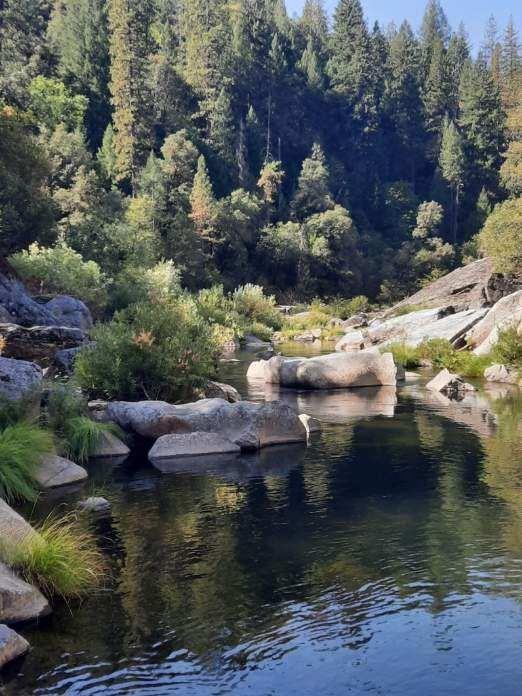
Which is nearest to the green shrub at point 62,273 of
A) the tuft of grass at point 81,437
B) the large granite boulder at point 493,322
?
the large granite boulder at point 493,322

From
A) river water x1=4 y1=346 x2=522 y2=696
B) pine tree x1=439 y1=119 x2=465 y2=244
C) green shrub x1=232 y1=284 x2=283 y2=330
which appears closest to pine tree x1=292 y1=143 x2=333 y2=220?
pine tree x1=439 y1=119 x2=465 y2=244

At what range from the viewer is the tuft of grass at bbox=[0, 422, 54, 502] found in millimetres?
12359

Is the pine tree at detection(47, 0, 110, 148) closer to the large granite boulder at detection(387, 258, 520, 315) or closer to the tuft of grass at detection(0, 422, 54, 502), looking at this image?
the large granite boulder at detection(387, 258, 520, 315)

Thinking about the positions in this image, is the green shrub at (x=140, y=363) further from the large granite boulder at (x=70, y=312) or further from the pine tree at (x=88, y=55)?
the pine tree at (x=88, y=55)

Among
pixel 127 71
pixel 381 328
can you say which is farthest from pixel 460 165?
pixel 381 328

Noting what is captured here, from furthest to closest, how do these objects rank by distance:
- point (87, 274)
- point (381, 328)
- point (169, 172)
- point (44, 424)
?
point (169, 172) → point (381, 328) → point (87, 274) → point (44, 424)

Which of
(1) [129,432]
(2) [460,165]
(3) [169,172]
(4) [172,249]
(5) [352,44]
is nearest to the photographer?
(1) [129,432]

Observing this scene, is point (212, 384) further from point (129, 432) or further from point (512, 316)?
point (512, 316)

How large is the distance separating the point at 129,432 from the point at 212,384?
4.37m

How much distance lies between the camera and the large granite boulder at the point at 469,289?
144 feet

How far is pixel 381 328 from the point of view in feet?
130

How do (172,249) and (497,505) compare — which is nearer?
(497,505)

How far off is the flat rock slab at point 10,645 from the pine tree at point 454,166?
91.9 m

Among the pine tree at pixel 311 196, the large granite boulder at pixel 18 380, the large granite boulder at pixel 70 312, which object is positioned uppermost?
the pine tree at pixel 311 196
